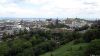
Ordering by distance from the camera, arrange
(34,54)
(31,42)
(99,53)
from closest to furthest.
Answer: (99,53) < (34,54) < (31,42)

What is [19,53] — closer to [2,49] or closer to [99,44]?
[2,49]

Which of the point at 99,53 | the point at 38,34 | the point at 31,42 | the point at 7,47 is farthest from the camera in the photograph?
the point at 38,34

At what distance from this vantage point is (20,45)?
116 ft

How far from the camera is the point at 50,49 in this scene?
115ft

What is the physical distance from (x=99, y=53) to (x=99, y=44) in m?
3.00

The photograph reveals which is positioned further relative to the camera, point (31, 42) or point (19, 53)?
point (31, 42)

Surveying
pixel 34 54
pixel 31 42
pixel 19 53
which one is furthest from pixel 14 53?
pixel 31 42

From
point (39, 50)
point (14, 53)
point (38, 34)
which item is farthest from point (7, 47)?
point (38, 34)

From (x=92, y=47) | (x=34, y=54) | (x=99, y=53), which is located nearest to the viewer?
(x=99, y=53)

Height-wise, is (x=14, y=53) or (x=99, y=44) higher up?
(x=99, y=44)

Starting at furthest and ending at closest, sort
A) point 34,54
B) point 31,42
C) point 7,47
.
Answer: point 31,42
point 7,47
point 34,54

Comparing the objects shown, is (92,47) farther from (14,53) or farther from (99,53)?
(14,53)

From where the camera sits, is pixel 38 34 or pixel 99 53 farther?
pixel 38 34

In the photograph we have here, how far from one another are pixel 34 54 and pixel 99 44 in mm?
8994
